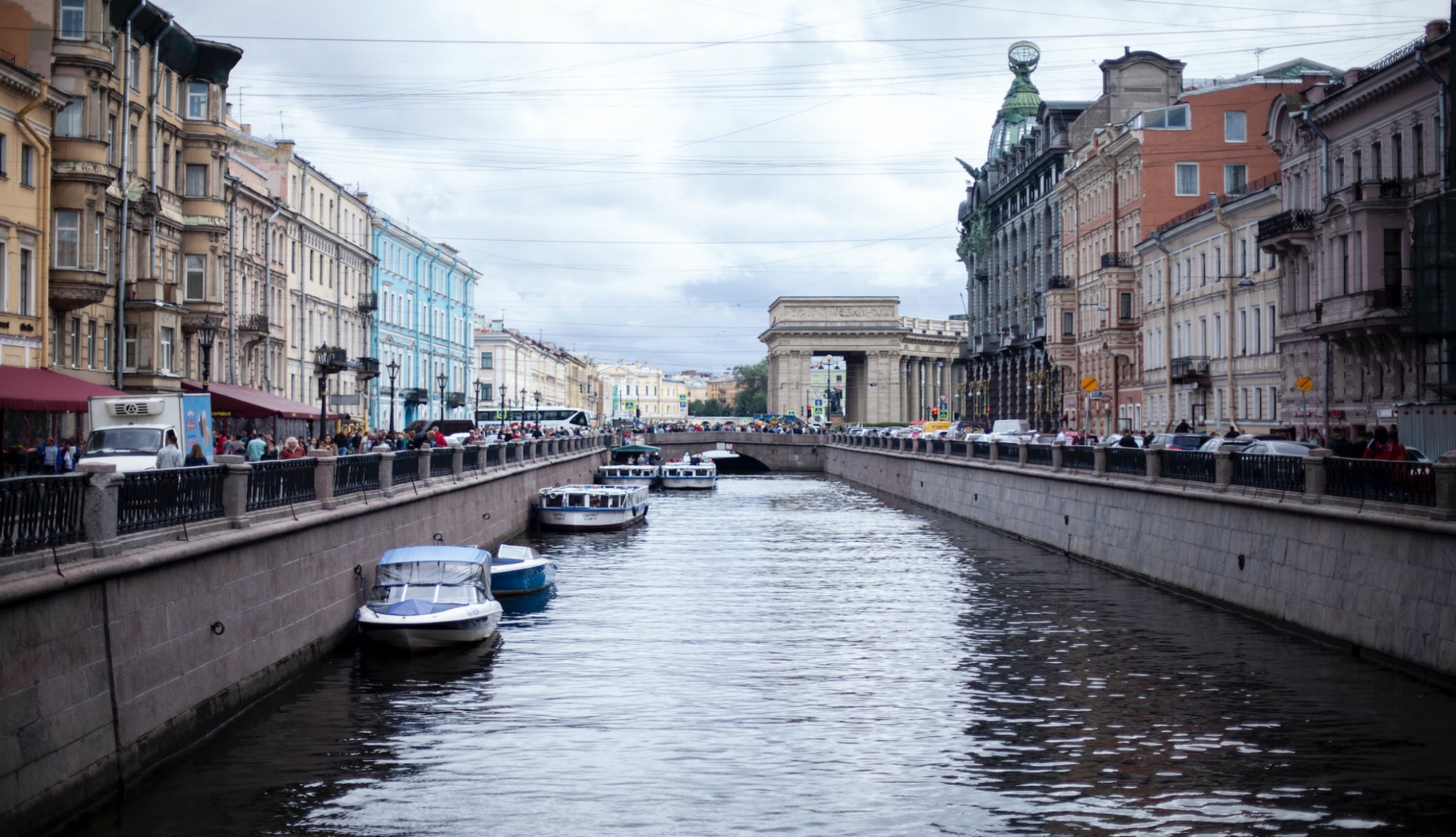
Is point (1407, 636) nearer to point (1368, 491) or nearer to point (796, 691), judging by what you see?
point (1368, 491)

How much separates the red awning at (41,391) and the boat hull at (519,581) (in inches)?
328

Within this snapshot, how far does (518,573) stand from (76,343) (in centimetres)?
1556

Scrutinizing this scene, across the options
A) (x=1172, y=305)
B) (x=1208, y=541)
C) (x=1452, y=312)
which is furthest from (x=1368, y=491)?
(x=1172, y=305)

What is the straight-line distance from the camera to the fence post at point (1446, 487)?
62.3 feet

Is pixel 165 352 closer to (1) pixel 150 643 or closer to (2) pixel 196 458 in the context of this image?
(2) pixel 196 458

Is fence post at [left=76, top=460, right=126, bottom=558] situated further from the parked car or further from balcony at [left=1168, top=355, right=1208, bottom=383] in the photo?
balcony at [left=1168, top=355, right=1208, bottom=383]

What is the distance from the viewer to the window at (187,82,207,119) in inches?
1850

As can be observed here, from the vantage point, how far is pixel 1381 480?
21.4 m

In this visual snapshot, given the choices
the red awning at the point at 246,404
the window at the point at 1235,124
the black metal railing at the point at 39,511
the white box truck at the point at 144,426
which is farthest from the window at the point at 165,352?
the window at the point at 1235,124

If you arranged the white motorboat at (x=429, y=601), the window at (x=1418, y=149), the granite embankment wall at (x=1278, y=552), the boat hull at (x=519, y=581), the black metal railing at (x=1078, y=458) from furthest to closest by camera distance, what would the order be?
1. the black metal railing at (x=1078, y=458)
2. the window at (x=1418, y=149)
3. the boat hull at (x=519, y=581)
4. the white motorboat at (x=429, y=601)
5. the granite embankment wall at (x=1278, y=552)

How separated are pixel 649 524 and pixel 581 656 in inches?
1293

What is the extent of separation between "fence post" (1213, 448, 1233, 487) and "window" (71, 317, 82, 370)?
2744 centimetres

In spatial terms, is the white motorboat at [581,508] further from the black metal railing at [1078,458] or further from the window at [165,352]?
the black metal railing at [1078,458]

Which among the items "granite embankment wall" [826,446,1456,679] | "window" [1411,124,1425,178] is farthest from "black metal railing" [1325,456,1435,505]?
"window" [1411,124,1425,178]
